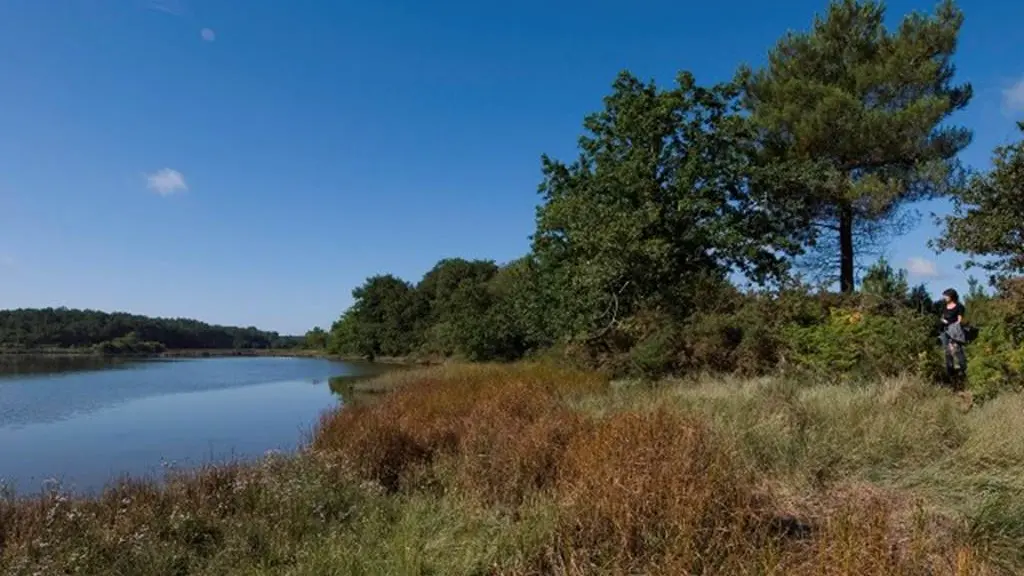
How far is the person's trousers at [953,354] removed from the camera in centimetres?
1021

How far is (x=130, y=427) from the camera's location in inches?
642

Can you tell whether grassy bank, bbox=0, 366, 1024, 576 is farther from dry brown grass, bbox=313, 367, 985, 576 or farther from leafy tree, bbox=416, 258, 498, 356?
leafy tree, bbox=416, 258, 498, 356

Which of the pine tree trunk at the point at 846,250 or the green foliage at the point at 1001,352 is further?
the pine tree trunk at the point at 846,250

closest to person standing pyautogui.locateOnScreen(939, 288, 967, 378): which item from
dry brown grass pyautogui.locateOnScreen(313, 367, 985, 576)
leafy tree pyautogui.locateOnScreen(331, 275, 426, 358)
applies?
dry brown grass pyautogui.locateOnScreen(313, 367, 985, 576)

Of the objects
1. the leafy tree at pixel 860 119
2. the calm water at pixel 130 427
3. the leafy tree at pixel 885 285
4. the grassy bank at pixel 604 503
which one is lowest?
the calm water at pixel 130 427

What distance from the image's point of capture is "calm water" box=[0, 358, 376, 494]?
Answer: 1078 cm

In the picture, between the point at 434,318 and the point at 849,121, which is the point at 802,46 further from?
the point at 434,318

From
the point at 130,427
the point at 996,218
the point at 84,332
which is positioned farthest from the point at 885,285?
the point at 84,332

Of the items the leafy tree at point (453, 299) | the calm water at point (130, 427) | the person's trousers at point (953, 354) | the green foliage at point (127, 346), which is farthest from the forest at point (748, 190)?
the green foliage at point (127, 346)

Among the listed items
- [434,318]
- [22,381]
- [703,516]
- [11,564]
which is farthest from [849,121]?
[434,318]

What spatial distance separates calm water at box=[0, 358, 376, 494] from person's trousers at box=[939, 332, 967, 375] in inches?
402

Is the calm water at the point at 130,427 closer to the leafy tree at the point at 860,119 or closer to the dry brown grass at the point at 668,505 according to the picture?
the dry brown grass at the point at 668,505

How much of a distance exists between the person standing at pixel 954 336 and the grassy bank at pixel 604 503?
2.80m

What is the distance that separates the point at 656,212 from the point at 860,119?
700cm
